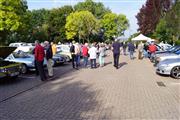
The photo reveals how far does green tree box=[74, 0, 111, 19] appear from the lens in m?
107

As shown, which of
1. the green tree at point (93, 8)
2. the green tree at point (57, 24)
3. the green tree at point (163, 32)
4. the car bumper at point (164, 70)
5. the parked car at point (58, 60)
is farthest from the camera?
the green tree at point (93, 8)

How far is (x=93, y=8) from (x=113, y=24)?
8.92 metres

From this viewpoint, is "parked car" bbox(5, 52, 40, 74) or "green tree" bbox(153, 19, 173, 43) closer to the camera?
"parked car" bbox(5, 52, 40, 74)

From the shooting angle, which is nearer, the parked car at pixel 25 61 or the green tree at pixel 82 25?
the parked car at pixel 25 61

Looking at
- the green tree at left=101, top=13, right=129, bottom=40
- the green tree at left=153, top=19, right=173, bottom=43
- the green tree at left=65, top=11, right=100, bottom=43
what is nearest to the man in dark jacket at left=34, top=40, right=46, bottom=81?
the green tree at left=153, top=19, right=173, bottom=43

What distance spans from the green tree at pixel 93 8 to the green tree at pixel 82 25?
58.4ft

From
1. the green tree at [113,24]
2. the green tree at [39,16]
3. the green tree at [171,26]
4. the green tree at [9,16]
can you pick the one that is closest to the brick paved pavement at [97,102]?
the green tree at [171,26]

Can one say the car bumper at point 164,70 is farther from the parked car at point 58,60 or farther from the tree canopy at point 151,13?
the tree canopy at point 151,13

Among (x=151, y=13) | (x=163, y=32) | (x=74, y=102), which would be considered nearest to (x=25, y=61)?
(x=74, y=102)

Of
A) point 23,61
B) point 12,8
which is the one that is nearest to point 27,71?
point 23,61

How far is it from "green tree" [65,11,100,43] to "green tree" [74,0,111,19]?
17.8 metres

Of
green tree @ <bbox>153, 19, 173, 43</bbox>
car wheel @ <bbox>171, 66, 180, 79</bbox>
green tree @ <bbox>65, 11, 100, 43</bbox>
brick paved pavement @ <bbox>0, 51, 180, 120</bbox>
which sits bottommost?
brick paved pavement @ <bbox>0, 51, 180, 120</bbox>

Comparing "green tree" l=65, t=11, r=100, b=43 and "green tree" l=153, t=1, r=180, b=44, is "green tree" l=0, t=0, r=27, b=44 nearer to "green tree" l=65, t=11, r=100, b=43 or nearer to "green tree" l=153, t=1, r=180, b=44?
"green tree" l=153, t=1, r=180, b=44

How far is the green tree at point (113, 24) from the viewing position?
111m
